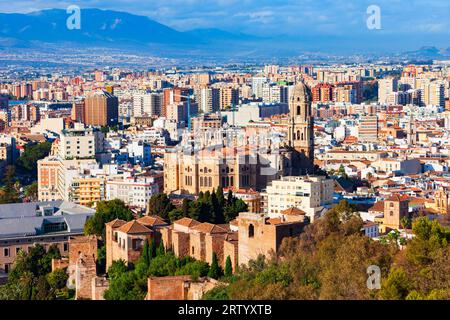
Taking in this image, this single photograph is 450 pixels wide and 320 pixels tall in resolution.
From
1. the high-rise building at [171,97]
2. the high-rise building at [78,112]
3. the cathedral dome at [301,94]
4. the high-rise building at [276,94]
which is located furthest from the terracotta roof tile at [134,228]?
the high-rise building at [276,94]

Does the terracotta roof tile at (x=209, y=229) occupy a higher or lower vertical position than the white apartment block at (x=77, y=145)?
lower

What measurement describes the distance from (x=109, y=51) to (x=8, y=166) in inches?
834

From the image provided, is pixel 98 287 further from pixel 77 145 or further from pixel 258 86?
pixel 258 86

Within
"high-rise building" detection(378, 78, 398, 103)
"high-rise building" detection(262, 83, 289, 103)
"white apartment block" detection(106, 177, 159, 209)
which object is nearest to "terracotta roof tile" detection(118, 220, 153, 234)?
"white apartment block" detection(106, 177, 159, 209)

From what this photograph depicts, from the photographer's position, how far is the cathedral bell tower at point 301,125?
19.1 m

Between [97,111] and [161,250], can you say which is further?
[97,111]

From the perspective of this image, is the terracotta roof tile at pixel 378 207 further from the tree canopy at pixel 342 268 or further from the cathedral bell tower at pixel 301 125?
the cathedral bell tower at pixel 301 125

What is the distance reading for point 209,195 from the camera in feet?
46.8

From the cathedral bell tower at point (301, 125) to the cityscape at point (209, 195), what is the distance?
26 millimetres

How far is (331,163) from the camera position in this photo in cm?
2380

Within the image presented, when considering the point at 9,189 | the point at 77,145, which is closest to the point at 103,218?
the point at 9,189

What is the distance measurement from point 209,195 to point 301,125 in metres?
5.32

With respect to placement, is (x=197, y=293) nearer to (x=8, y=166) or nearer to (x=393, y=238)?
(x=393, y=238)
